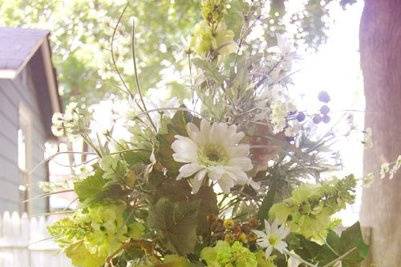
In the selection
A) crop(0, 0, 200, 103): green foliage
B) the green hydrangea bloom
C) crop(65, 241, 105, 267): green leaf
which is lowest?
the green hydrangea bloom

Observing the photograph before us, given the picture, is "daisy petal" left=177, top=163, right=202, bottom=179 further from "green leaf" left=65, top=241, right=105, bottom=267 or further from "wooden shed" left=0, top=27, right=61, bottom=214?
"wooden shed" left=0, top=27, right=61, bottom=214

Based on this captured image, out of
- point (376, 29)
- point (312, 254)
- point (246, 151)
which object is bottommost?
point (312, 254)

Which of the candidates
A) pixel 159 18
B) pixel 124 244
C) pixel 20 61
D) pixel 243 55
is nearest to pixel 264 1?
pixel 243 55

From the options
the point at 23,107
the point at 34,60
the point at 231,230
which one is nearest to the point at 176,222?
the point at 231,230

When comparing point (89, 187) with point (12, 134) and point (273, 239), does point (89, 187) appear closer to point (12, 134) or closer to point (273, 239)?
point (273, 239)

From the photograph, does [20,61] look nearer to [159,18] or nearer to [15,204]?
[15,204]

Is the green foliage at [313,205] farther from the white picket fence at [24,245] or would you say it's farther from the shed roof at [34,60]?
the shed roof at [34,60]

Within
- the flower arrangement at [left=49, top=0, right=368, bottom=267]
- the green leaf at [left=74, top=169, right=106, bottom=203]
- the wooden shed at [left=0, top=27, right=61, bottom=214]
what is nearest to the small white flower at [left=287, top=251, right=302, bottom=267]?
the flower arrangement at [left=49, top=0, right=368, bottom=267]

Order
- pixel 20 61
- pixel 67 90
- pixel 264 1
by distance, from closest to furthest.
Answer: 1. pixel 264 1
2. pixel 20 61
3. pixel 67 90
